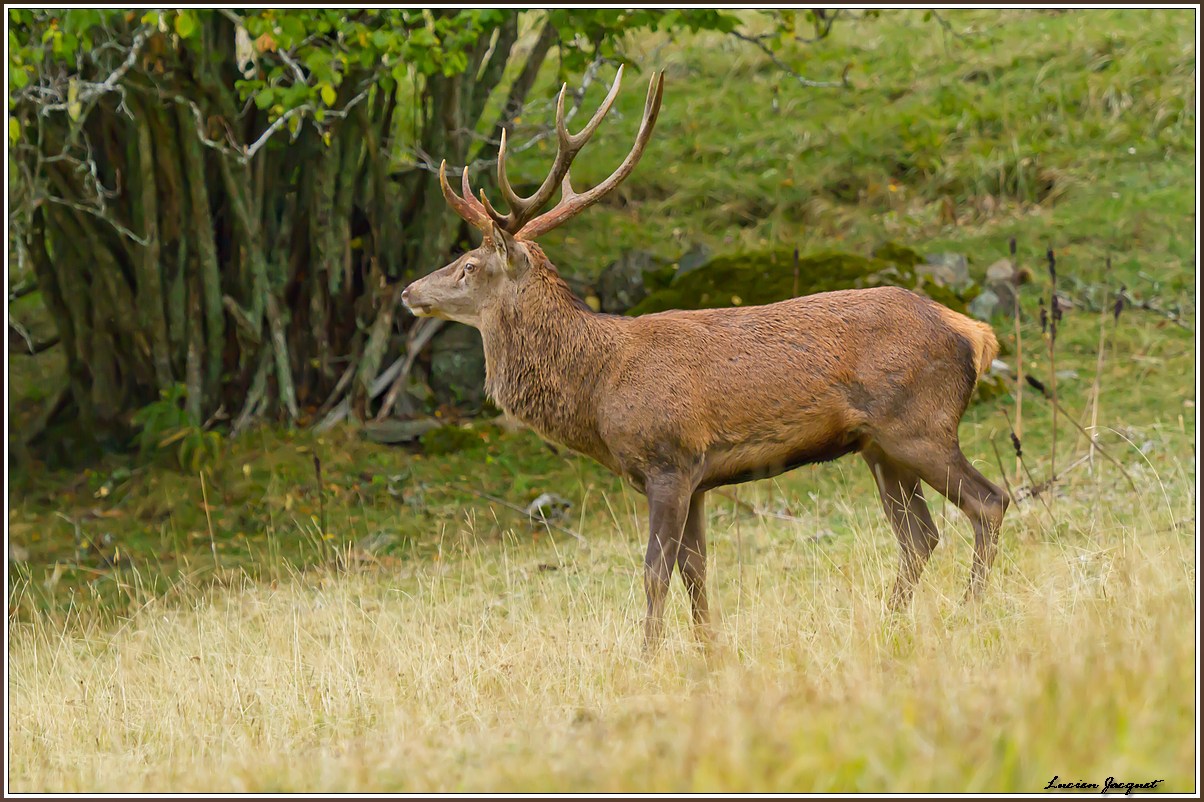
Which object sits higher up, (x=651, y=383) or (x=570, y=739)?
(x=651, y=383)

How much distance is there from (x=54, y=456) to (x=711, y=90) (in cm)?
823

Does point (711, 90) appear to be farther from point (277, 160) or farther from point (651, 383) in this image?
point (651, 383)

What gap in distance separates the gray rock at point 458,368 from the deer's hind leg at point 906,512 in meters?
4.83

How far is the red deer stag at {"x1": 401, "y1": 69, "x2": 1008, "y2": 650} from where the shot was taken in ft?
18.4

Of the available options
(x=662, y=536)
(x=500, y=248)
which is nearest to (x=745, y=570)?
(x=662, y=536)

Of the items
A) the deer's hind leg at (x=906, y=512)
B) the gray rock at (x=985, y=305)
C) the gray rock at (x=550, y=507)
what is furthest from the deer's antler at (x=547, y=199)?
the gray rock at (x=985, y=305)

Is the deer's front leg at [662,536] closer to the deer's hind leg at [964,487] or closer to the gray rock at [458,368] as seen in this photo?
the deer's hind leg at [964,487]

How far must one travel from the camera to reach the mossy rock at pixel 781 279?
960 cm

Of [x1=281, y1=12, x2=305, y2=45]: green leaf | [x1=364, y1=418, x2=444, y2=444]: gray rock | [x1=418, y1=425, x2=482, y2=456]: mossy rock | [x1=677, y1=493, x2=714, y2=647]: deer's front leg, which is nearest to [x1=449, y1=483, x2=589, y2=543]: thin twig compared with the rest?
[x1=418, y1=425, x2=482, y2=456]: mossy rock

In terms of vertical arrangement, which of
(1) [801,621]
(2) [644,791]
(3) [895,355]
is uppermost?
(3) [895,355]

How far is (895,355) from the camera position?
5648 mm

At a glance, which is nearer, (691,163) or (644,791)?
(644,791)

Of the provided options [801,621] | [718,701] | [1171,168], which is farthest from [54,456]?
[1171,168]
